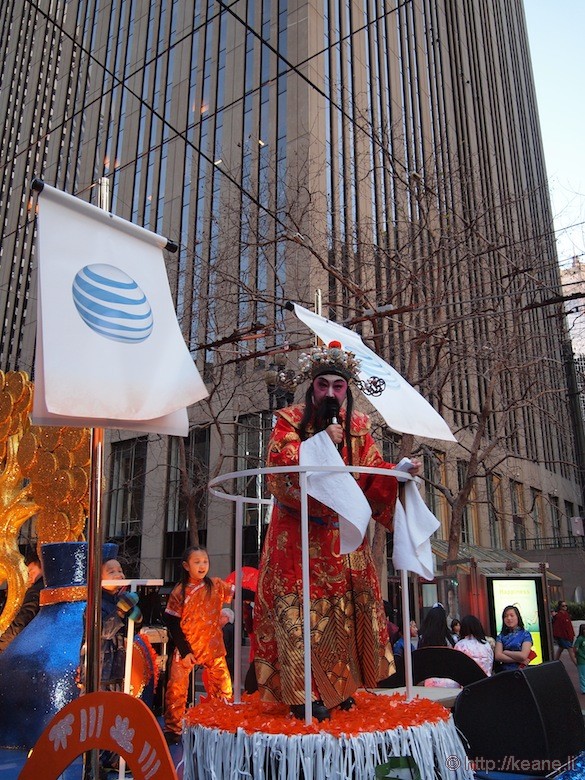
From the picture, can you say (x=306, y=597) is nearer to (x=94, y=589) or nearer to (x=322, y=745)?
(x=322, y=745)

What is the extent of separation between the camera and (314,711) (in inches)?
133

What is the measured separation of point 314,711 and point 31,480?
10.5 ft

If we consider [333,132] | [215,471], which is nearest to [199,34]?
[333,132]

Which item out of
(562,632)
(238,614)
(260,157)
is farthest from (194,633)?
(260,157)

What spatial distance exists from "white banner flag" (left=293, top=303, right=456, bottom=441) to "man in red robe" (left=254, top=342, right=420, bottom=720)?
0.75 ft

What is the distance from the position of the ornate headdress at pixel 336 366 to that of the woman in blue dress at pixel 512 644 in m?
5.14

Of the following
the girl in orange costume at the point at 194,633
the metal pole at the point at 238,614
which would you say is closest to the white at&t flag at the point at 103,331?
the metal pole at the point at 238,614

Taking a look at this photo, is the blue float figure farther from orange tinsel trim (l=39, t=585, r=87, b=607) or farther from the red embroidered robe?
the red embroidered robe

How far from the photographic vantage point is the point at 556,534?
4503cm

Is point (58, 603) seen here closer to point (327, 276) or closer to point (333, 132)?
point (327, 276)

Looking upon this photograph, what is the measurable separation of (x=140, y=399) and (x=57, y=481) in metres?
2.74

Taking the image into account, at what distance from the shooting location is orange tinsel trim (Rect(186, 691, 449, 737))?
310cm

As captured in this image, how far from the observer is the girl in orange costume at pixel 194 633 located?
6.54 m

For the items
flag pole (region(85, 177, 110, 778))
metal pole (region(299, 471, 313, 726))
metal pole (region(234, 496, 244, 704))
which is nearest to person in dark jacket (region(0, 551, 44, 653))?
metal pole (region(234, 496, 244, 704))
